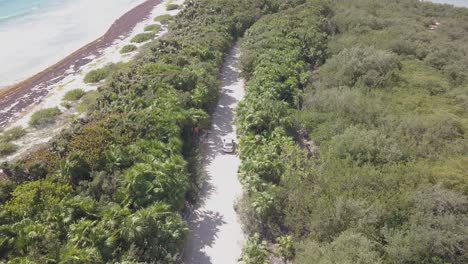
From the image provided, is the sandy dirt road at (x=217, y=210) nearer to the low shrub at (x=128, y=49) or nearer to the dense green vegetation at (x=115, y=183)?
the dense green vegetation at (x=115, y=183)

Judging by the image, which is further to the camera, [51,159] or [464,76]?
[464,76]

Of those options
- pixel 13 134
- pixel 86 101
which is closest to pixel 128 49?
pixel 86 101

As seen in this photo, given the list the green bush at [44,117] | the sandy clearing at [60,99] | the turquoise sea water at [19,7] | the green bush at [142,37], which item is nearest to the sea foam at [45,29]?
the turquoise sea water at [19,7]

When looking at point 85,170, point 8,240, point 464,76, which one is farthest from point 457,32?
point 8,240

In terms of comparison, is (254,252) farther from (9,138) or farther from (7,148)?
(9,138)

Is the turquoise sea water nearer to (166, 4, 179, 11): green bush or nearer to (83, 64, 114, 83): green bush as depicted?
(166, 4, 179, 11): green bush

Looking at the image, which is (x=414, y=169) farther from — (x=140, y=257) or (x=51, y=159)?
(x=51, y=159)
